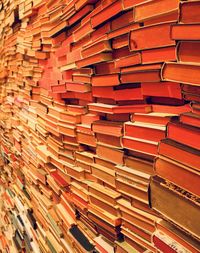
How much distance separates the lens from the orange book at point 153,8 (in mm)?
978

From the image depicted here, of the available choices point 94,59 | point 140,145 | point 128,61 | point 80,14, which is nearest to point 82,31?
point 80,14

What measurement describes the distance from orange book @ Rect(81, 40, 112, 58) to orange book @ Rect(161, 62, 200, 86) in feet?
1.21

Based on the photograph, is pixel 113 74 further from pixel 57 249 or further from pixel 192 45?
pixel 57 249

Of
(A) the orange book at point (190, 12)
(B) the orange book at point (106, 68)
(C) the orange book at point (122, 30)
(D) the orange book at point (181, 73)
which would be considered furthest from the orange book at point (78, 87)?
(A) the orange book at point (190, 12)

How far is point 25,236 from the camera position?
2.85 metres

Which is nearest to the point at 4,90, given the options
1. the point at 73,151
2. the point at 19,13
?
the point at 19,13

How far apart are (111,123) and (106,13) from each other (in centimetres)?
44

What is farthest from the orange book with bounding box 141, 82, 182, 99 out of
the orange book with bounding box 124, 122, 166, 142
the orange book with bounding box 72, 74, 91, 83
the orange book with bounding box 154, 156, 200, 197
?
the orange book with bounding box 72, 74, 91, 83

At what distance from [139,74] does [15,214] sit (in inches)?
97.3

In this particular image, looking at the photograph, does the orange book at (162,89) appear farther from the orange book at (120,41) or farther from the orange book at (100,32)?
the orange book at (100,32)

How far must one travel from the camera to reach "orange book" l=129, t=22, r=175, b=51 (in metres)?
1.02

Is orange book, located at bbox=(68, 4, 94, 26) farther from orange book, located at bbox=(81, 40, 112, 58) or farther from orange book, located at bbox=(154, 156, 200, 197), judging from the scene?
orange book, located at bbox=(154, 156, 200, 197)

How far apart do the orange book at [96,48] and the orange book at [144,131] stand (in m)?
0.31

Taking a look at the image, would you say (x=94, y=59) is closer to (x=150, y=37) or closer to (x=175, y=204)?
(x=150, y=37)
